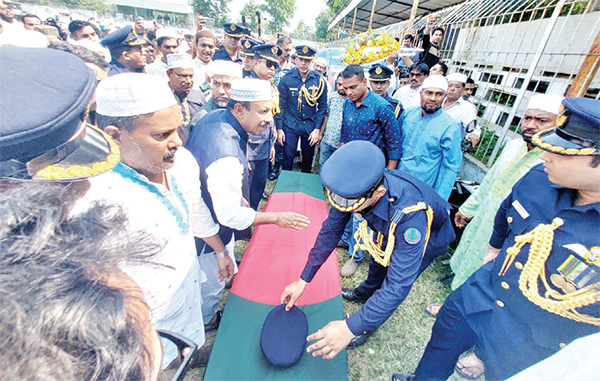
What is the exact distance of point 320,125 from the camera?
14.0 feet

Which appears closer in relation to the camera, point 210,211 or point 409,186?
point 409,186

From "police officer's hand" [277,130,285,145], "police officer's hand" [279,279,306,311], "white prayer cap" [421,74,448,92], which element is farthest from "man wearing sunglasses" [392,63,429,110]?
"police officer's hand" [279,279,306,311]

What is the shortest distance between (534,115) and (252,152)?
2732mm

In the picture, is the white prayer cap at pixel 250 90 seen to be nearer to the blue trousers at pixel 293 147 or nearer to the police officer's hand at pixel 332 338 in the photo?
the police officer's hand at pixel 332 338

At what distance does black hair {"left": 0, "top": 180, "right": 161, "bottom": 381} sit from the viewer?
15.8 inches

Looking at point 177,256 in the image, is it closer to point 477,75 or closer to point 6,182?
point 6,182

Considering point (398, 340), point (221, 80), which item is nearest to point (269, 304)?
point (398, 340)

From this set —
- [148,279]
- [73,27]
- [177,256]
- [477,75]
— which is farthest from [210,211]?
[477,75]

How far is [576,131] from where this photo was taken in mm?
1130

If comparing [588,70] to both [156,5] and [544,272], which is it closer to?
[544,272]

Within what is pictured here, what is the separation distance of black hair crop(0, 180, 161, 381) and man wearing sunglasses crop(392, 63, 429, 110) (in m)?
4.18

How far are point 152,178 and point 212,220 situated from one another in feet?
2.15

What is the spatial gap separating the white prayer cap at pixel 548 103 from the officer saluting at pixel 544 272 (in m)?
0.75

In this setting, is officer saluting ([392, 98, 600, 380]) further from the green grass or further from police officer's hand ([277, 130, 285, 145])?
police officer's hand ([277, 130, 285, 145])
